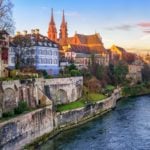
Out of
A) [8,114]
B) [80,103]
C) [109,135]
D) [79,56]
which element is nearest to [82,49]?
[79,56]

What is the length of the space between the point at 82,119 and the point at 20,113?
12393 millimetres

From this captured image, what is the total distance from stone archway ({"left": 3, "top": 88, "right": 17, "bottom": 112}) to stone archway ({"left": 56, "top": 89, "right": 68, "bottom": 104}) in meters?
11.0

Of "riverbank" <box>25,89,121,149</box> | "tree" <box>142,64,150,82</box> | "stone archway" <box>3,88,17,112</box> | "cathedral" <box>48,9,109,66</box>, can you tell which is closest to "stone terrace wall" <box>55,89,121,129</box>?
"riverbank" <box>25,89,121,149</box>

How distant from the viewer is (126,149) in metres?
32.5

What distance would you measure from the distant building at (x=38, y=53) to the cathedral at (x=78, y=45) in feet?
64.1

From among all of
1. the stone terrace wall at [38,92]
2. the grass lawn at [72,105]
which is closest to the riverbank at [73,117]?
the grass lawn at [72,105]

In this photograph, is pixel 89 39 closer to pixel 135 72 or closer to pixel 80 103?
pixel 135 72

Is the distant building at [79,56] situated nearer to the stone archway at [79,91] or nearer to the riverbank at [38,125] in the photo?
the stone archway at [79,91]

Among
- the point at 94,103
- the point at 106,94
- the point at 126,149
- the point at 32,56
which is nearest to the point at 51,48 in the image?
the point at 32,56

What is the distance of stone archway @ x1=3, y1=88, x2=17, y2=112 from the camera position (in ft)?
112

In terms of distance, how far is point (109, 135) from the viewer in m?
37.9

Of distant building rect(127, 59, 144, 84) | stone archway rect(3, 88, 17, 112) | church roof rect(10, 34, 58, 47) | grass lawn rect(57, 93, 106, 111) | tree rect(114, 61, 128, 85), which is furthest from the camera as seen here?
distant building rect(127, 59, 144, 84)

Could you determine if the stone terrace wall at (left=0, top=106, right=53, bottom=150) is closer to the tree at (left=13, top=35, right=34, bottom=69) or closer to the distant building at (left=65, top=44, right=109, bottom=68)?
the tree at (left=13, top=35, right=34, bottom=69)

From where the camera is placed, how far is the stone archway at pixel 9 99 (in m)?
34.2
